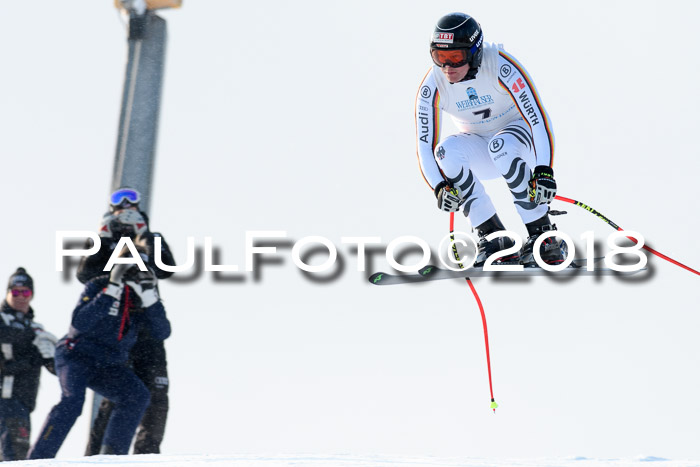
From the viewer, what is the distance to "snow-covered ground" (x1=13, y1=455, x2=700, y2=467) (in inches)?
212

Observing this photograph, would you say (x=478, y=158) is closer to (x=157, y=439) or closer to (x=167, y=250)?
(x=167, y=250)

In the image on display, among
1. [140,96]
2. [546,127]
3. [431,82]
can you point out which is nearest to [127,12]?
[140,96]

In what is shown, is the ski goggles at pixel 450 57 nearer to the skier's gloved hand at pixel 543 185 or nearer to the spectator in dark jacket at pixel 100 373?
the skier's gloved hand at pixel 543 185

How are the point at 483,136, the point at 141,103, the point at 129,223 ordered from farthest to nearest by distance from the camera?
the point at 141,103 < the point at 483,136 < the point at 129,223

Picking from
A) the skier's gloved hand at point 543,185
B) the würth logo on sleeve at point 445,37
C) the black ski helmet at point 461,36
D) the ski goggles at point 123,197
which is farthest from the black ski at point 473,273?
the ski goggles at point 123,197

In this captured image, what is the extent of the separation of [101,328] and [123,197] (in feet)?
4.00

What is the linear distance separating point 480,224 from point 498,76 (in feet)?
3.84

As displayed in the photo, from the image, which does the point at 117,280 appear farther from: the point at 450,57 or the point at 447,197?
the point at 450,57

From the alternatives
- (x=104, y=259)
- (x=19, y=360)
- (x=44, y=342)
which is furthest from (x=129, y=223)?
(x=19, y=360)

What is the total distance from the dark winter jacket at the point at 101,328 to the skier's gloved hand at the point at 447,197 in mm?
2451

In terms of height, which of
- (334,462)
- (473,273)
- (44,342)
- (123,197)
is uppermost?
(123,197)

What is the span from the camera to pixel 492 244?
8.04 m

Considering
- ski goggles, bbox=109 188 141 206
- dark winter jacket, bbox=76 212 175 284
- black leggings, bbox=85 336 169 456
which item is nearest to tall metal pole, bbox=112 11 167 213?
ski goggles, bbox=109 188 141 206

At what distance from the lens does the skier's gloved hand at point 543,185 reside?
7316mm
